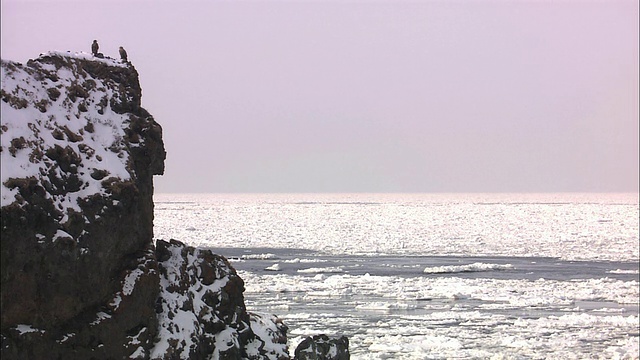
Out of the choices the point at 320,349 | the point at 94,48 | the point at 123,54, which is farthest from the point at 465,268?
the point at 94,48

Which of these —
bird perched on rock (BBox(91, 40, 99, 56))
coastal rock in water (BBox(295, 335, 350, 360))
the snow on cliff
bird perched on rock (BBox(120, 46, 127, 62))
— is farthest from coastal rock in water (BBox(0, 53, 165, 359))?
coastal rock in water (BBox(295, 335, 350, 360))

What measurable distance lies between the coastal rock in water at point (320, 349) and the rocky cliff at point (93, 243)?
168 centimetres

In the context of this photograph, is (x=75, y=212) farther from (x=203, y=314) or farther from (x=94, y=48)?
(x=94, y=48)

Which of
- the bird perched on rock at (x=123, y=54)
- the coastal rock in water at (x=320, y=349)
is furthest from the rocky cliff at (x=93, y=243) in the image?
the coastal rock in water at (x=320, y=349)

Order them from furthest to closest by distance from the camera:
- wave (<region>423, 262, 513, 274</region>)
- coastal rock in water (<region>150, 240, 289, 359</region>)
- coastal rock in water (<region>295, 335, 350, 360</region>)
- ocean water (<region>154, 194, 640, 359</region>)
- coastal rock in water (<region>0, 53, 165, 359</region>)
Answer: wave (<region>423, 262, 513, 274</region>), ocean water (<region>154, 194, 640, 359</region>), coastal rock in water (<region>295, 335, 350, 360</region>), coastal rock in water (<region>150, 240, 289, 359</region>), coastal rock in water (<region>0, 53, 165, 359</region>)

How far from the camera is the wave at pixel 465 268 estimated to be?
3334 centimetres

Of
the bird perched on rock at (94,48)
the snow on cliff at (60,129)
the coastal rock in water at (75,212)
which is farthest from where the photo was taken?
the bird perched on rock at (94,48)

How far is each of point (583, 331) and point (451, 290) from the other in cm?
748

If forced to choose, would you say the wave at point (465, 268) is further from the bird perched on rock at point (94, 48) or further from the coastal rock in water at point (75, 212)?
the coastal rock in water at point (75, 212)

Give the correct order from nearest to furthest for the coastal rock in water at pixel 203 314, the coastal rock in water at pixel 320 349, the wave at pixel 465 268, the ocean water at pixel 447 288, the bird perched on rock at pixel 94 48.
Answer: the coastal rock in water at pixel 203 314
the bird perched on rock at pixel 94 48
the coastal rock in water at pixel 320 349
the ocean water at pixel 447 288
the wave at pixel 465 268

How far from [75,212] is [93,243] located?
39cm

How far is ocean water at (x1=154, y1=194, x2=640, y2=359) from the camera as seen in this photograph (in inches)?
738

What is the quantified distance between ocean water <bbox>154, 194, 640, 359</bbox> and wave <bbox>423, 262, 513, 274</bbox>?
0.10 m

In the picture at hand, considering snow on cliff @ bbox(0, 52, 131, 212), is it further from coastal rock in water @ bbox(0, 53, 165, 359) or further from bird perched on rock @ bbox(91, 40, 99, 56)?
bird perched on rock @ bbox(91, 40, 99, 56)
